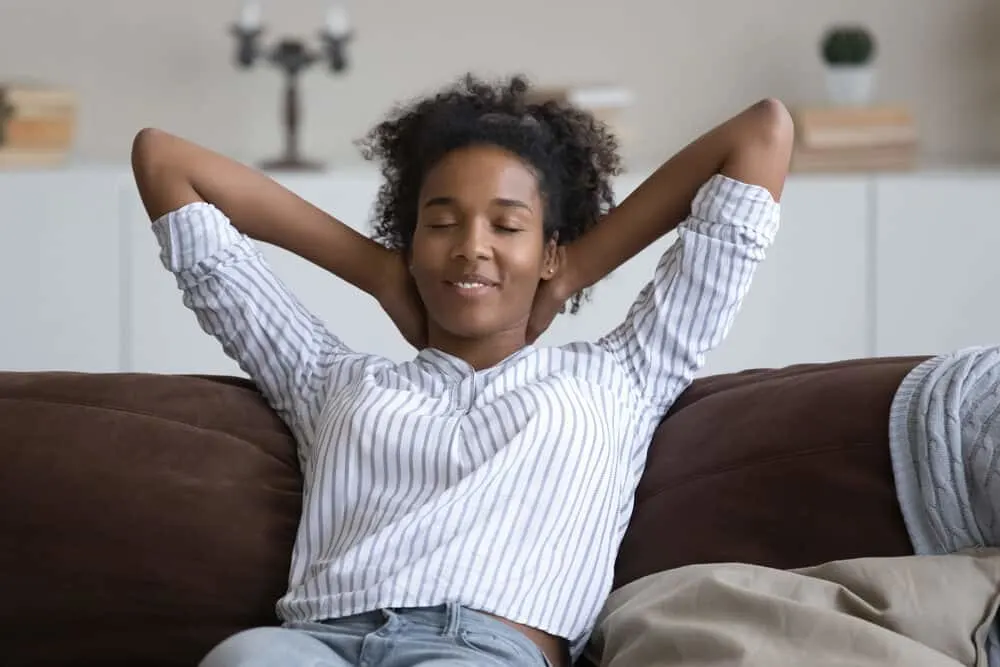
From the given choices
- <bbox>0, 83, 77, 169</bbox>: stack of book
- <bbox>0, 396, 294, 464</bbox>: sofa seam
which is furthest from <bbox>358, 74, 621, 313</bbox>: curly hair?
<bbox>0, 83, 77, 169</bbox>: stack of book

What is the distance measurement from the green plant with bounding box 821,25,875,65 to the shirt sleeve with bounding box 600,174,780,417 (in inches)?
70.1

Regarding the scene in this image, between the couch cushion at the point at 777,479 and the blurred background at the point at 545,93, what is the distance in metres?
1.46

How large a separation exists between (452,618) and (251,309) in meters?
0.51

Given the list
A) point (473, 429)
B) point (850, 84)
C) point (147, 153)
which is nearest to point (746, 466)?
point (473, 429)

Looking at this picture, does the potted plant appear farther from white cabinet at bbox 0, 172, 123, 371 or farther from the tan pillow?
the tan pillow

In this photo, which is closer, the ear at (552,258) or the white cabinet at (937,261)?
the ear at (552,258)

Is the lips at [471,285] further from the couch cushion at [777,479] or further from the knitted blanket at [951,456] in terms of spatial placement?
the knitted blanket at [951,456]

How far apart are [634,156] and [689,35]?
1.08 feet

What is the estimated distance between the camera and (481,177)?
5.85 ft

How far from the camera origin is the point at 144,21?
358 cm

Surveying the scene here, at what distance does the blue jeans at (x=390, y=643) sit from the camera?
1.44m

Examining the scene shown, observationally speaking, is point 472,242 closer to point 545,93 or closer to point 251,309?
point 251,309

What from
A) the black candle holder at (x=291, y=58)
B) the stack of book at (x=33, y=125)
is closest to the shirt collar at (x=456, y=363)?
the black candle holder at (x=291, y=58)

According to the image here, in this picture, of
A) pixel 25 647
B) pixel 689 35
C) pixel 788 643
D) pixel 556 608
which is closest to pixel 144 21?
pixel 689 35
